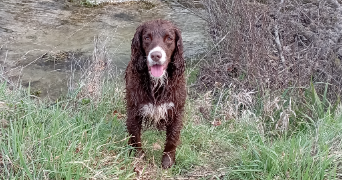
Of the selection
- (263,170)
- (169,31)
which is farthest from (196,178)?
(169,31)

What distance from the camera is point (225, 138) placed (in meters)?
3.67

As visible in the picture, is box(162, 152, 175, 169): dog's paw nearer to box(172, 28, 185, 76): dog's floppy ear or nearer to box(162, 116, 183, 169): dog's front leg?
box(162, 116, 183, 169): dog's front leg

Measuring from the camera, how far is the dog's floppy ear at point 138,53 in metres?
3.02

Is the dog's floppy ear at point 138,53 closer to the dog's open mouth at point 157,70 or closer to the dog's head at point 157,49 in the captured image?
the dog's head at point 157,49

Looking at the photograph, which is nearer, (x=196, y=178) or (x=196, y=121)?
(x=196, y=178)

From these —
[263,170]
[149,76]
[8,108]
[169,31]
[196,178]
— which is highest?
[169,31]

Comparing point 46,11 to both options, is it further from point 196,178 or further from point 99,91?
point 196,178

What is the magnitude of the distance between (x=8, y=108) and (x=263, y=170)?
2251mm

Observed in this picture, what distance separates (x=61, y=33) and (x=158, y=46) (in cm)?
449

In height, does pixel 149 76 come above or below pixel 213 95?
above

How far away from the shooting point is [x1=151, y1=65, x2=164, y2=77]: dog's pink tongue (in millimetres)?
2842

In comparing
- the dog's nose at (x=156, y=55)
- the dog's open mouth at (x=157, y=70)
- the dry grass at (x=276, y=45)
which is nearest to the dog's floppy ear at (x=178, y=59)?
the dog's open mouth at (x=157, y=70)

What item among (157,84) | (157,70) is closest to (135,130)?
(157,84)

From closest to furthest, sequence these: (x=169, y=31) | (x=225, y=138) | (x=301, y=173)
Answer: (x=301, y=173), (x=169, y=31), (x=225, y=138)
